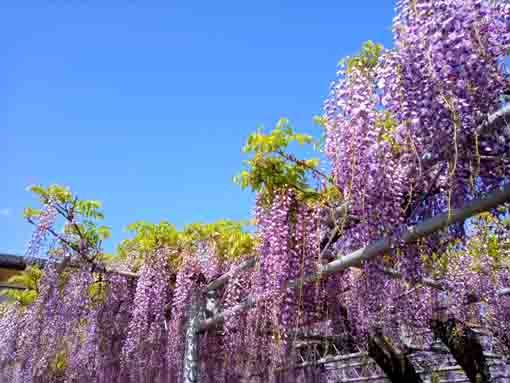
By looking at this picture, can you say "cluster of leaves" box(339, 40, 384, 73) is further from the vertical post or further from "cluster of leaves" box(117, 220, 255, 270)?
the vertical post

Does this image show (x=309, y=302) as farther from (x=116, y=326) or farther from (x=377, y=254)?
(x=116, y=326)

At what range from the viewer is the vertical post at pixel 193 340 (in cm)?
512

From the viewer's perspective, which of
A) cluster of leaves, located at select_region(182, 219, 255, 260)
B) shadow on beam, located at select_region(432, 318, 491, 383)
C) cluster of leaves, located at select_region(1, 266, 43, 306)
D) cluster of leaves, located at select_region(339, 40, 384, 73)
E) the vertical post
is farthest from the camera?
cluster of leaves, located at select_region(1, 266, 43, 306)

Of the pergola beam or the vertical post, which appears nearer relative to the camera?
the pergola beam

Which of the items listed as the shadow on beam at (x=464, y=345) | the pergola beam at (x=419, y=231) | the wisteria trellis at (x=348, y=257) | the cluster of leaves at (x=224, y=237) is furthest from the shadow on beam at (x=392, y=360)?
the pergola beam at (x=419, y=231)

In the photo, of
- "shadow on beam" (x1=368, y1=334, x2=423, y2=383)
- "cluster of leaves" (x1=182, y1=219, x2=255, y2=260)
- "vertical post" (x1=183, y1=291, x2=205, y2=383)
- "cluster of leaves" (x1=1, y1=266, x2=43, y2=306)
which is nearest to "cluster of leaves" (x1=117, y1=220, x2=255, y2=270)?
"cluster of leaves" (x1=182, y1=219, x2=255, y2=260)

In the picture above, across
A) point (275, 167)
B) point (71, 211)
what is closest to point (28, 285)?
point (71, 211)

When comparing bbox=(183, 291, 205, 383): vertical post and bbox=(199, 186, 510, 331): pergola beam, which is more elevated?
bbox=(199, 186, 510, 331): pergola beam

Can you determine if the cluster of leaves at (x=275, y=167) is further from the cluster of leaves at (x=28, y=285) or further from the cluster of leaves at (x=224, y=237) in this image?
the cluster of leaves at (x=28, y=285)

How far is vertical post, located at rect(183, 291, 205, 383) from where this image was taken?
5.12 m

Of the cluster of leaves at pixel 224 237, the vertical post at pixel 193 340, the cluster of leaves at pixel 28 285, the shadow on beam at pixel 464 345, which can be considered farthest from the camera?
the cluster of leaves at pixel 28 285

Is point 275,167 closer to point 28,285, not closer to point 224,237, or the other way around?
point 224,237

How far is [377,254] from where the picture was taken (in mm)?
3219

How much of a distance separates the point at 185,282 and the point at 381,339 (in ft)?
10.5
